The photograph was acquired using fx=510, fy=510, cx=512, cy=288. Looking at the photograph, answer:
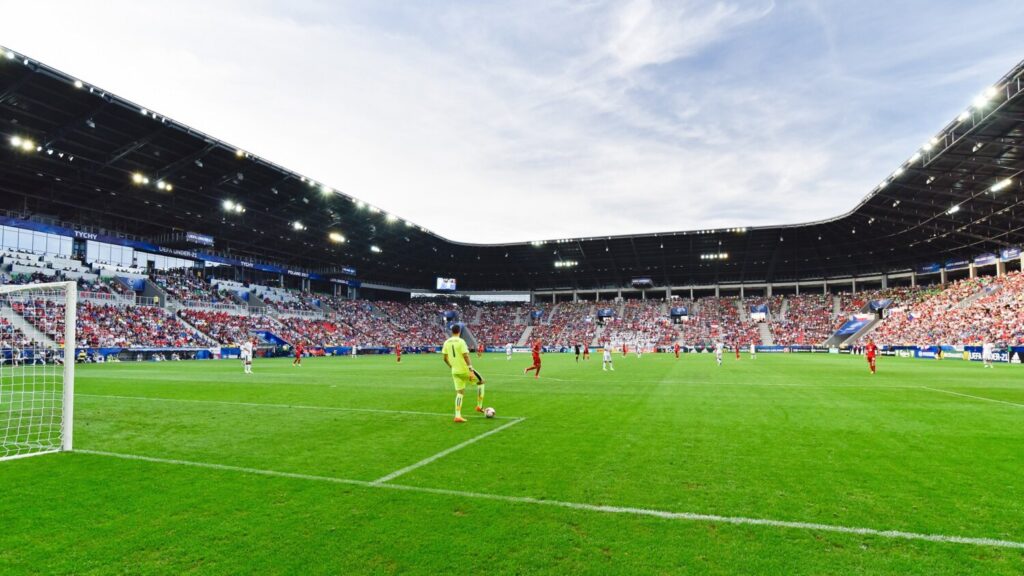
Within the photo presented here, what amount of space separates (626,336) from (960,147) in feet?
156

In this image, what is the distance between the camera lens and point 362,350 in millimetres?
61031

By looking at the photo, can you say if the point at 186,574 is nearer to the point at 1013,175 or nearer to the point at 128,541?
the point at 128,541

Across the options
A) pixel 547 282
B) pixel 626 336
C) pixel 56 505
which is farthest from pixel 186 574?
pixel 547 282

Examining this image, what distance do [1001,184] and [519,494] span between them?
4939 cm

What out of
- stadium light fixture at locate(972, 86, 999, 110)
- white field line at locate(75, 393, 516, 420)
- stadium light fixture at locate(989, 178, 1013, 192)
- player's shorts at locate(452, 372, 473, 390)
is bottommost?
white field line at locate(75, 393, 516, 420)

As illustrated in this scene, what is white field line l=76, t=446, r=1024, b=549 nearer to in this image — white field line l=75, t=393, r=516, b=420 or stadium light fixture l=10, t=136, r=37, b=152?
white field line l=75, t=393, r=516, b=420

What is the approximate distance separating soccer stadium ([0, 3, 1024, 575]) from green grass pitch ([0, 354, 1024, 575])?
0.04m

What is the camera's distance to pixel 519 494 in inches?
223

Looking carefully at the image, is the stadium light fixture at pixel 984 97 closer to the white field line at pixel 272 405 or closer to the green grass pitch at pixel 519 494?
the green grass pitch at pixel 519 494

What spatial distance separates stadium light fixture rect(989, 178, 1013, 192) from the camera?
1464 inches

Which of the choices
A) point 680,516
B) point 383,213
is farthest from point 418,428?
point 383,213

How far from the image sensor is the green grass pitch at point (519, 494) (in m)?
4.07

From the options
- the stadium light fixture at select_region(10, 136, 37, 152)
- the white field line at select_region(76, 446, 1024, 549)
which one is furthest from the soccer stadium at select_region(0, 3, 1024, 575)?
the stadium light fixture at select_region(10, 136, 37, 152)

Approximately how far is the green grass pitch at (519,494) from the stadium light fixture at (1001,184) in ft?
124
